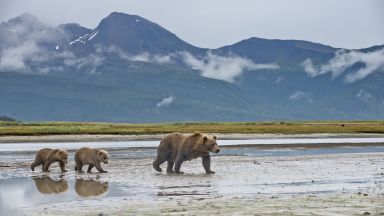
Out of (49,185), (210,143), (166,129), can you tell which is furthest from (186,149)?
(166,129)

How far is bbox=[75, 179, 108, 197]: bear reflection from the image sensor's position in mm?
19464

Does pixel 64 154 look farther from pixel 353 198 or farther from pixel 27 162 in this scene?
pixel 353 198

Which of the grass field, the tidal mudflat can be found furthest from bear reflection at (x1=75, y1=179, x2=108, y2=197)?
the grass field

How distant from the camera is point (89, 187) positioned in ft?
69.5

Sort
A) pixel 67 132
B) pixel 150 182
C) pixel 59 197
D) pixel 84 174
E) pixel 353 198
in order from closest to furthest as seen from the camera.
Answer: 1. pixel 353 198
2. pixel 59 197
3. pixel 150 182
4. pixel 84 174
5. pixel 67 132

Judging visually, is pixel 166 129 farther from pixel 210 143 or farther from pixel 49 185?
pixel 49 185

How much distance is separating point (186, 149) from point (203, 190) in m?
6.04

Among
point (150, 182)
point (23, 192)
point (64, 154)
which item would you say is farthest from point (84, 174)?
point (23, 192)

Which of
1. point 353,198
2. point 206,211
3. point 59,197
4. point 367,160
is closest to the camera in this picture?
point 206,211

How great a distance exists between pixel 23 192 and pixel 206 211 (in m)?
6.65

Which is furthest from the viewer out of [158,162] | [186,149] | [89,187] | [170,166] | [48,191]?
[158,162]

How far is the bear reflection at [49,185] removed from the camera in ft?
66.9

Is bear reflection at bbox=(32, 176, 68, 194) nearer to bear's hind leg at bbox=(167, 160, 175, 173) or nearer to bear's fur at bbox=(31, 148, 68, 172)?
bear's fur at bbox=(31, 148, 68, 172)

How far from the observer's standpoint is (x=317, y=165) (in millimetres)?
28828
